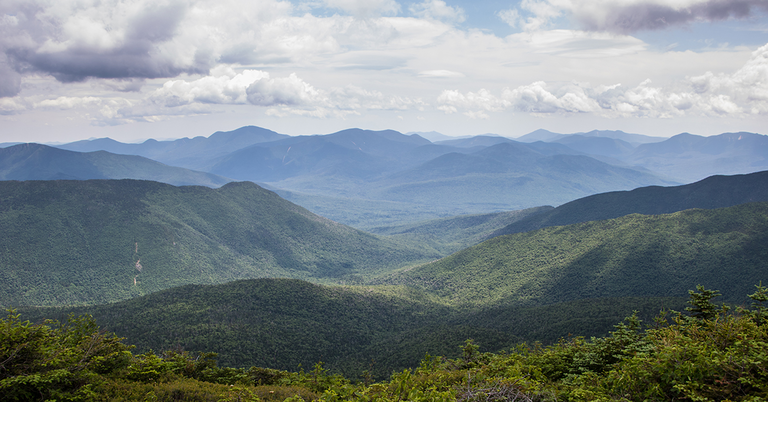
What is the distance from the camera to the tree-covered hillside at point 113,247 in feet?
442

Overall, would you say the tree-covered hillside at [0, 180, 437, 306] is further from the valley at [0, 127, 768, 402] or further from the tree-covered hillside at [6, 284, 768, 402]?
the tree-covered hillside at [6, 284, 768, 402]

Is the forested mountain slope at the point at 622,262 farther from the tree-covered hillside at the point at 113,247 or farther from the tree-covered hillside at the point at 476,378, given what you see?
the tree-covered hillside at the point at 476,378

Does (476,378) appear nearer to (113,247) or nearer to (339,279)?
(339,279)

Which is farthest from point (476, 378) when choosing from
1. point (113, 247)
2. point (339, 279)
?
point (113, 247)

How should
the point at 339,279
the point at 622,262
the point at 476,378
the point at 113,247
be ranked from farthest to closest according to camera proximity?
the point at 339,279, the point at 113,247, the point at 622,262, the point at 476,378

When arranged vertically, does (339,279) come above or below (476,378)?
below

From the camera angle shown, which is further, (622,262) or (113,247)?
(113,247)

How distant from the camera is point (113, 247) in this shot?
5994 inches

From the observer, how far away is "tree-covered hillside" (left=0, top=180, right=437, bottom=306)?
135m

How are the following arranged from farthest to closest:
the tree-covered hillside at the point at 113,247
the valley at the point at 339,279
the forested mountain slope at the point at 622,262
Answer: the tree-covered hillside at the point at 113,247 → the forested mountain slope at the point at 622,262 → the valley at the point at 339,279

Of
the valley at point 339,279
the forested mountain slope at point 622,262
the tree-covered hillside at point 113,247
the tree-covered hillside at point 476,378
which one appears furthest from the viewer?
the tree-covered hillside at point 113,247

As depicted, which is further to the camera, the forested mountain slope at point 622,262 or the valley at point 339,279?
the forested mountain slope at point 622,262

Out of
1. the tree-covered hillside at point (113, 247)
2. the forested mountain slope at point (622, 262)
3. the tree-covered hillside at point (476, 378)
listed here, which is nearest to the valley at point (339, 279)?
the forested mountain slope at point (622, 262)

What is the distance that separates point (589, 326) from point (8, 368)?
68.2 m
